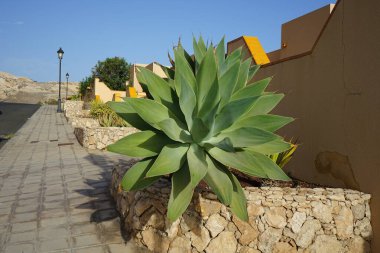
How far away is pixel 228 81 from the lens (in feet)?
8.61

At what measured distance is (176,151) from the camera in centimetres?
252

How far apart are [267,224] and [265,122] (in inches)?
39.0

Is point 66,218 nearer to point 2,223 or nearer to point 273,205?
point 2,223

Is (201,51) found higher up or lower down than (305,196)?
higher up

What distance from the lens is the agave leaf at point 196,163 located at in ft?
7.53

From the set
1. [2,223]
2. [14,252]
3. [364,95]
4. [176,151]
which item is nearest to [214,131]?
[176,151]

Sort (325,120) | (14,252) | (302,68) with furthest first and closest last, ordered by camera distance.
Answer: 1. (302,68)
2. (325,120)
3. (14,252)

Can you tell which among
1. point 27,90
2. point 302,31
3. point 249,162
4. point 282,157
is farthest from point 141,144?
point 27,90

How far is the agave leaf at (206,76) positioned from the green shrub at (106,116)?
704 centimetres

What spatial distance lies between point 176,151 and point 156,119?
1.02ft

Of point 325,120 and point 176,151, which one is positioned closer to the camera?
point 176,151

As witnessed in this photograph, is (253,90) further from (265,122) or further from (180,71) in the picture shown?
(180,71)

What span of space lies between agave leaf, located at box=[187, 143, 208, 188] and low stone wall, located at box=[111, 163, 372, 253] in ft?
2.10

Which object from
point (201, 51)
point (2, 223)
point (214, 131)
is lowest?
point (2, 223)
